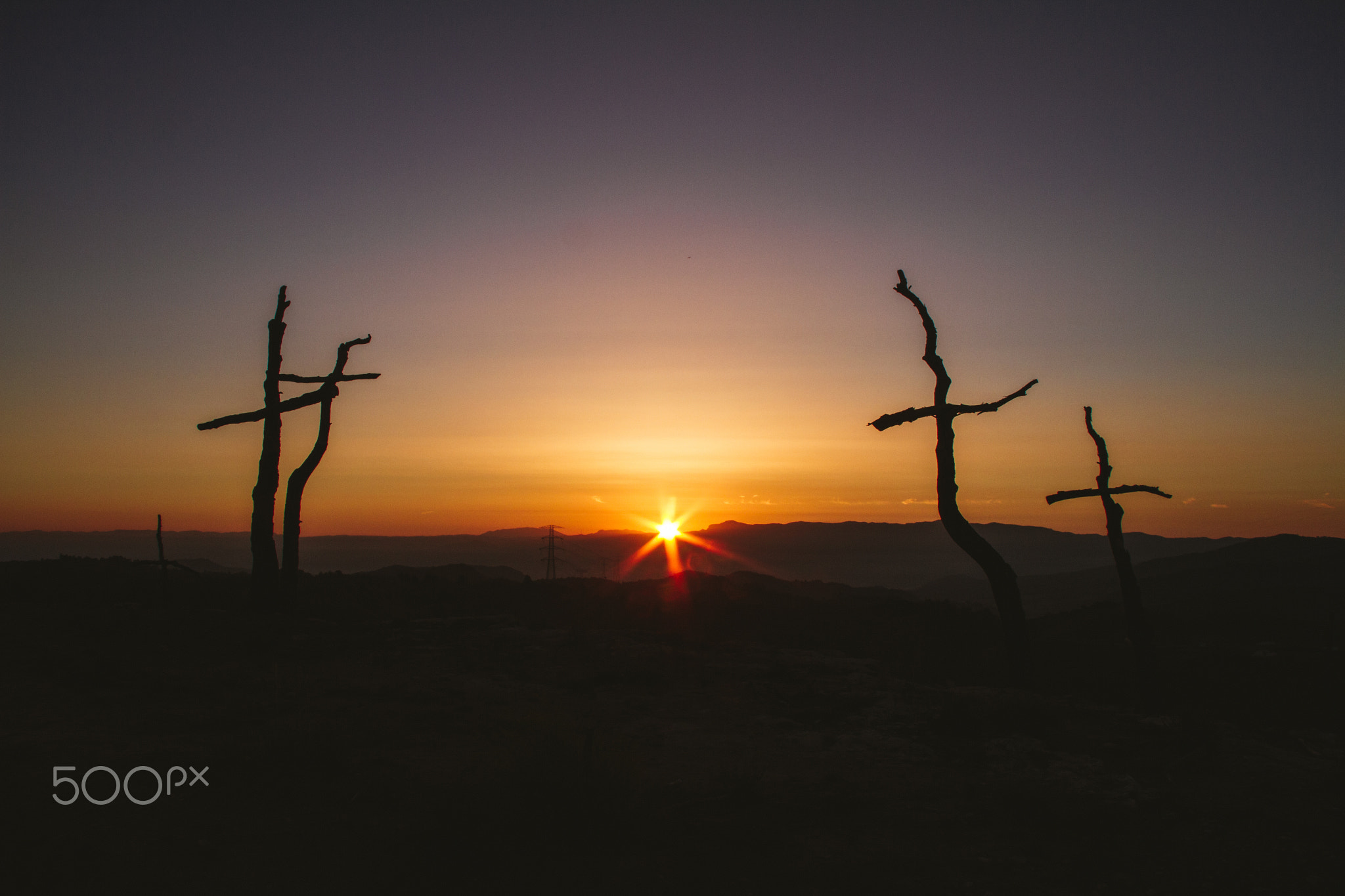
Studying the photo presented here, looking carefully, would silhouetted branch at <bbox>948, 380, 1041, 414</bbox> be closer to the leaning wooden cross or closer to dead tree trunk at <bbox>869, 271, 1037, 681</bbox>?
dead tree trunk at <bbox>869, 271, 1037, 681</bbox>

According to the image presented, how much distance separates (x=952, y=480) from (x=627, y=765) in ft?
26.5

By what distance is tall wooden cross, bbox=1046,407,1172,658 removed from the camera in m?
11.3

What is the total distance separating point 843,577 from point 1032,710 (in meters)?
174

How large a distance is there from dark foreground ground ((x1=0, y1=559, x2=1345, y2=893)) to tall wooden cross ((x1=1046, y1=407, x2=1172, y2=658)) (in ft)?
2.81

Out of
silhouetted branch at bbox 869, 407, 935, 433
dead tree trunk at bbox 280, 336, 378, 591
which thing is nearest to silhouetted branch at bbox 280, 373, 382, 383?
dead tree trunk at bbox 280, 336, 378, 591

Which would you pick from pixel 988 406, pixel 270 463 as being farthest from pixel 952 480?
pixel 270 463

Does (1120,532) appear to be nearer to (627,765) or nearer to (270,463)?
(627,765)

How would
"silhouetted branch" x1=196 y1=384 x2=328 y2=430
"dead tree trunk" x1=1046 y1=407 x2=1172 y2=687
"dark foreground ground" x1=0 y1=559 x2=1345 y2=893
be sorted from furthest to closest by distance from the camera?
"silhouetted branch" x1=196 y1=384 x2=328 y2=430, "dead tree trunk" x1=1046 y1=407 x2=1172 y2=687, "dark foreground ground" x1=0 y1=559 x2=1345 y2=893

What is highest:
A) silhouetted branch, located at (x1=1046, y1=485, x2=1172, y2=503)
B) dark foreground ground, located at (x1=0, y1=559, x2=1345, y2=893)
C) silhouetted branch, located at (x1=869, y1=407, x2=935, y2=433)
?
silhouetted branch, located at (x1=869, y1=407, x2=935, y2=433)

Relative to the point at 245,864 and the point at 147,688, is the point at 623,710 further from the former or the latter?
the point at 147,688

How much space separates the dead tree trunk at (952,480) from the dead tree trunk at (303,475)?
12.0 metres

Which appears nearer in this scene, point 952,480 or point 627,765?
point 627,765

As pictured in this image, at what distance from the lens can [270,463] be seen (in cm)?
1518

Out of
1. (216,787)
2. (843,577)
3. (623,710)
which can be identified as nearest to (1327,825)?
(623,710)
